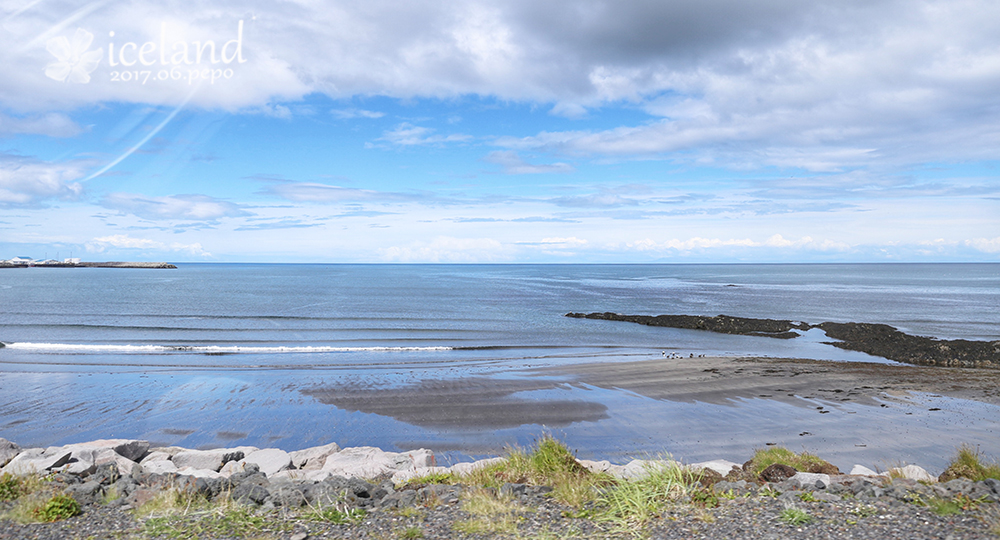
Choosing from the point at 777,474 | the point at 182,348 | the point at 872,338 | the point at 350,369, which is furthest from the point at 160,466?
the point at 872,338

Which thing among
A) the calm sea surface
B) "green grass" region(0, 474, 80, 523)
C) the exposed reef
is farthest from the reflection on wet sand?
the exposed reef

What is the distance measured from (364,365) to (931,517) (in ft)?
70.6

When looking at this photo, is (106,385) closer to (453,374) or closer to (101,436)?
(101,436)

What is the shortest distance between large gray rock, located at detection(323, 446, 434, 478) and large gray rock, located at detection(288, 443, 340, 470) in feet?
0.57

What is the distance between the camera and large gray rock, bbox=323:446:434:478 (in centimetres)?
1009

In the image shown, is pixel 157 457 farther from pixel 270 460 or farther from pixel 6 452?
pixel 6 452

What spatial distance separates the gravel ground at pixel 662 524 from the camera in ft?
20.0

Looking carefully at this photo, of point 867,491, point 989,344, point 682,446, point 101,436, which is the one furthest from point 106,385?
point 989,344

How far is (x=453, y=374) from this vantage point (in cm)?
2225

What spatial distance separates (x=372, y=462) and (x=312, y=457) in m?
1.55

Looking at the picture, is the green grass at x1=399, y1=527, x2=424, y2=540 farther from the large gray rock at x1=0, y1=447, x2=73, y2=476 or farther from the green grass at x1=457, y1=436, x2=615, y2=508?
the large gray rock at x1=0, y1=447, x2=73, y2=476

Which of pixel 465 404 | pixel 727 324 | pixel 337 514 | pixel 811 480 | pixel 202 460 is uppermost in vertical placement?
pixel 811 480

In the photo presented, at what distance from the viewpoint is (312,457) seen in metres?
11.3

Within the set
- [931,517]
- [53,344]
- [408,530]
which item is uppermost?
[931,517]
